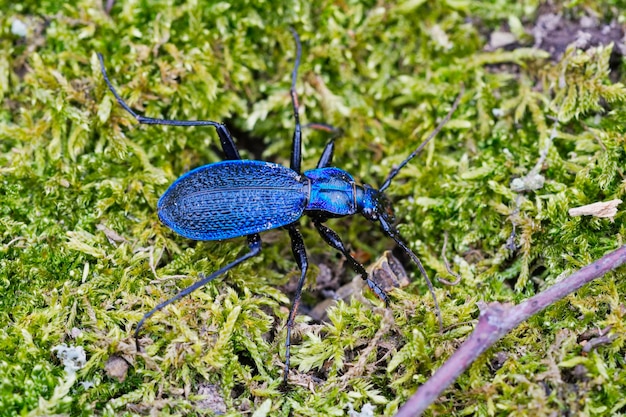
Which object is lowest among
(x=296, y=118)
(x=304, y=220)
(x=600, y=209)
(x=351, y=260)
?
(x=304, y=220)

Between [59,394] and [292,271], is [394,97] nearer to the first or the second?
[292,271]

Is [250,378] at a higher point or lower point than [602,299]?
lower

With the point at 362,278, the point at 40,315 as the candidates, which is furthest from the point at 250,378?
the point at 40,315

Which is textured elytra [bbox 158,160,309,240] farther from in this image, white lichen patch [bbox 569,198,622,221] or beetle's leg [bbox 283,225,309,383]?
white lichen patch [bbox 569,198,622,221]

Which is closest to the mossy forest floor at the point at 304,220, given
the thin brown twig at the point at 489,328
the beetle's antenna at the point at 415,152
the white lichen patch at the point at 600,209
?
the white lichen patch at the point at 600,209

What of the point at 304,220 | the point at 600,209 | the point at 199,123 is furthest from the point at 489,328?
the point at 199,123

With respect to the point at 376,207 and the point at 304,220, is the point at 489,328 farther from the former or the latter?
the point at 304,220
